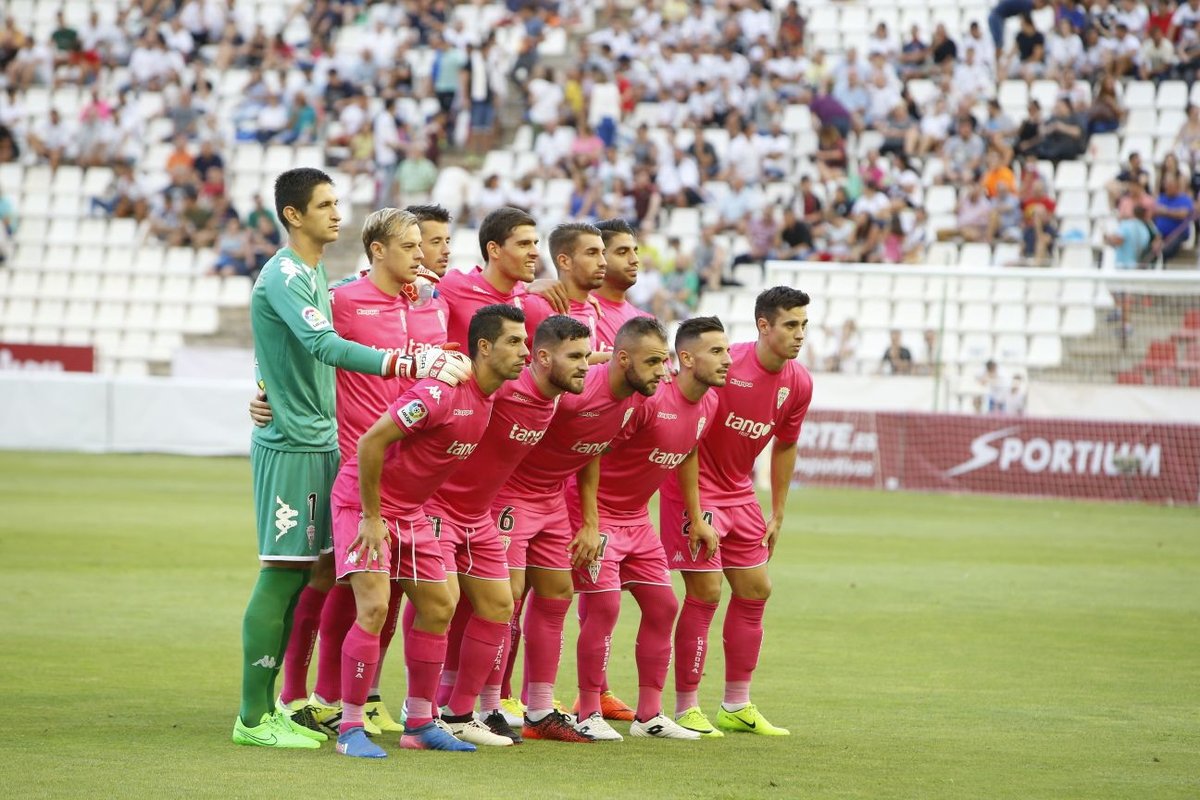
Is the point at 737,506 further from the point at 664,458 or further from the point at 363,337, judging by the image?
the point at 363,337

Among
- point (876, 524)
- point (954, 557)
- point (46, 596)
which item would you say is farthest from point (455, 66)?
point (46, 596)

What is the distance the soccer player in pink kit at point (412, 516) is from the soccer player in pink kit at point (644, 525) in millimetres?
811

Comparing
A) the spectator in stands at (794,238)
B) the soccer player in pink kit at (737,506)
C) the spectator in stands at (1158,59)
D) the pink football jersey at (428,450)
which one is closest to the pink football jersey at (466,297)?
the pink football jersey at (428,450)

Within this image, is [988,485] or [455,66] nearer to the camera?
[988,485]

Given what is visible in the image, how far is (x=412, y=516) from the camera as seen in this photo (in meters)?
7.50

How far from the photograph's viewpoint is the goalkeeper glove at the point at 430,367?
7.16 metres

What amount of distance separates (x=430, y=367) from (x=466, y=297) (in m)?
1.38

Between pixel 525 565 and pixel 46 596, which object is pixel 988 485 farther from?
pixel 525 565

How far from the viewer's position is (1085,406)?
73.4ft

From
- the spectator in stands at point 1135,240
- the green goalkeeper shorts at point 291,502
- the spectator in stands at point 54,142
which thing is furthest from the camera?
the spectator in stands at point 54,142

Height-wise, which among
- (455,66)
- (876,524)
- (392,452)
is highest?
(455,66)

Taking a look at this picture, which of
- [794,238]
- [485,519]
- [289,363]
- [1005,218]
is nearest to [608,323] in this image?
[485,519]

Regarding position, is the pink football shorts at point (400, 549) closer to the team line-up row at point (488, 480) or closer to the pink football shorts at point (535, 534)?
the team line-up row at point (488, 480)

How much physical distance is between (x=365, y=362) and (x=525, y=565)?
4.50ft
